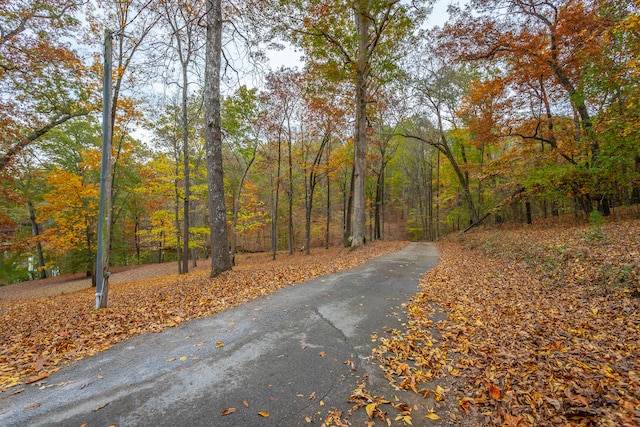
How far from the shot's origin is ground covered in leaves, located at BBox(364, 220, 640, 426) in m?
2.44

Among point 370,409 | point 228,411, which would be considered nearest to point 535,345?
point 370,409

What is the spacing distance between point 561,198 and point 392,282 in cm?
1065

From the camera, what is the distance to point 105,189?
5.64 meters

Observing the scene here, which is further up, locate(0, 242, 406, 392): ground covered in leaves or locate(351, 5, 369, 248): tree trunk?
locate(351, 5, 369, 248): tree trunk

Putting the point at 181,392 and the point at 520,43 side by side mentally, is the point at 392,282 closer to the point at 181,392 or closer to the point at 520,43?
the point at 181,392

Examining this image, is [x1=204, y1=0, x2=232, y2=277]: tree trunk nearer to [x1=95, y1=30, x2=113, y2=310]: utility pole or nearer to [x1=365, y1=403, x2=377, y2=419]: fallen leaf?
[x1=95, y1=30, x2=113, y2=310]: utility pole

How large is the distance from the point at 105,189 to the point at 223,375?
16.7 ft

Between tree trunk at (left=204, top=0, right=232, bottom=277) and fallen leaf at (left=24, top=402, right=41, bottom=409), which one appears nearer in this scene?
fallen leaf at (left=24, top=402, right=41, bottom=409)

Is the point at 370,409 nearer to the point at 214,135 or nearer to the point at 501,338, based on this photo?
the point at 501,338

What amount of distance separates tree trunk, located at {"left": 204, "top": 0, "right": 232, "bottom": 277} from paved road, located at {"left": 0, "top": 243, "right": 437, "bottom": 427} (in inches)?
148

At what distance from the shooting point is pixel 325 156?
20.1 metres

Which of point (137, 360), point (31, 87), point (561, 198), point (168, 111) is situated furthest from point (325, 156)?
point (137, 360)

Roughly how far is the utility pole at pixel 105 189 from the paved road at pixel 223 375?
2.81 metres

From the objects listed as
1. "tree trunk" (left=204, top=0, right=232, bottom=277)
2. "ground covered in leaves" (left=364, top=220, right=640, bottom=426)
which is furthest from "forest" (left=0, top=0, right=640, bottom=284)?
"ground covered in leaves" (left=364, top=220, right=640, bottom=426)
